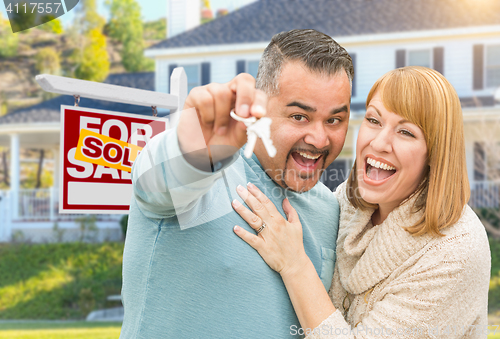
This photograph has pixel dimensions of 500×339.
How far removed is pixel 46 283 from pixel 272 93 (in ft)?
40.1

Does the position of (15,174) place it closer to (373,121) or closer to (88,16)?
(373,121)

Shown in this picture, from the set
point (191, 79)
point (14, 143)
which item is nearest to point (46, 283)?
point (14, 143)

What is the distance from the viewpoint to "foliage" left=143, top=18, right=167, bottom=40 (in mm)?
40219

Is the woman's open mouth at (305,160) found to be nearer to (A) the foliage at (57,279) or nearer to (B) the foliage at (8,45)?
(A) the foliage at (57,279)

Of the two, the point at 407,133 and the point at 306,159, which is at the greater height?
the point at 407,133

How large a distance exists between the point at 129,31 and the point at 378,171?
35.2 meters

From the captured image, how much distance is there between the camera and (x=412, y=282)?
1999mm

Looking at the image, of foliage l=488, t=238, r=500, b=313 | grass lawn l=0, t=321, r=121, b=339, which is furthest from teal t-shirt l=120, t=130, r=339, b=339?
foliage l=488, t=238, r=500, b=313

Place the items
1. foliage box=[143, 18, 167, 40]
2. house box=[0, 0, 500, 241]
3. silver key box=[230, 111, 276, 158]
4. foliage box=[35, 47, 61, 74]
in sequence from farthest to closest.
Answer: foliage box=[143, 18, 167, 40] < foliage box=[35, 47, 61, 74] < house box=[0, 0, 500, 241] < silver key box=[230, 111, 276, 158]

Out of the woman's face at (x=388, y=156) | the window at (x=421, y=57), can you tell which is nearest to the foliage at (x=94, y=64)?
the window at (x=421, y=57)

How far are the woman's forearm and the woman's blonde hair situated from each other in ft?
1.73

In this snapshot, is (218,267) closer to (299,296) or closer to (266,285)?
(266,285)

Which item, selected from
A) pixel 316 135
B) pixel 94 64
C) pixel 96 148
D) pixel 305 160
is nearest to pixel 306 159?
pixel 305 160

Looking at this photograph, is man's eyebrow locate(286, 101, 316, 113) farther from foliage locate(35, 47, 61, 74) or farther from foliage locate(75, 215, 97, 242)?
foliage locate(35, 47, 61, 74)
